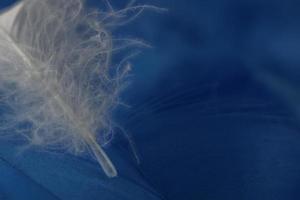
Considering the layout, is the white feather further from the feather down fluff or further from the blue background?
the blue background

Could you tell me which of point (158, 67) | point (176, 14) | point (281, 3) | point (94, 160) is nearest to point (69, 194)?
point (94, 160)

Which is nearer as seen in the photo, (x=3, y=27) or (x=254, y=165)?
(x=3, y=27)

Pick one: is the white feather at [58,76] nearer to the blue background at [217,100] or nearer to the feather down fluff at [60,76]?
the feather down fluff at [60,76]

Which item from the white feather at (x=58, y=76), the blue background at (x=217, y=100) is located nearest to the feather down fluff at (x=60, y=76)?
the white feather at (x=58, y=76)

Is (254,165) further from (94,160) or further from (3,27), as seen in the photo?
(3,27)

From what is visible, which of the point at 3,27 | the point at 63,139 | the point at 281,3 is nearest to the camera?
the point at 3,27

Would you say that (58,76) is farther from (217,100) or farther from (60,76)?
(217,100)

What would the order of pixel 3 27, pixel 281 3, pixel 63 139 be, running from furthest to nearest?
pixel 281 3, pixel 63 139, pixel 3 27

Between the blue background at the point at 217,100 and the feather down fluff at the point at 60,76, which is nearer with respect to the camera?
the feather down fluff at the point at 60,76
